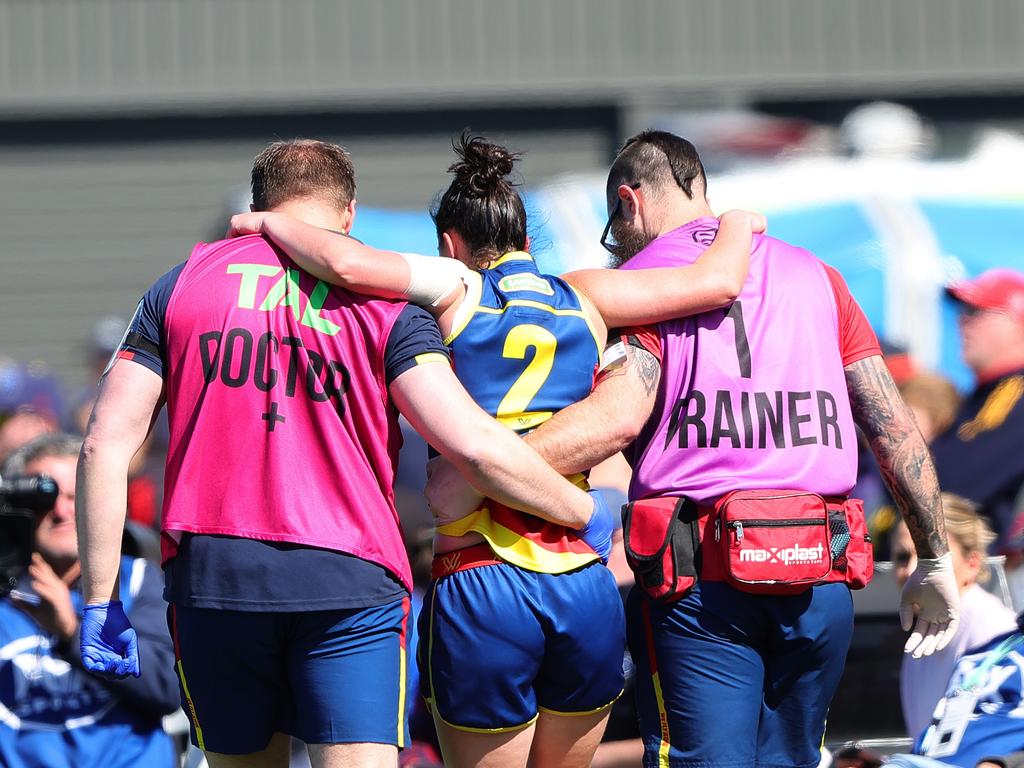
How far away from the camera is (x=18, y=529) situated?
384cm

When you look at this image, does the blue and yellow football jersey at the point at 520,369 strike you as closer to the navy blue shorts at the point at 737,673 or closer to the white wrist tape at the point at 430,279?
the white wrist tape at the point at 430,279

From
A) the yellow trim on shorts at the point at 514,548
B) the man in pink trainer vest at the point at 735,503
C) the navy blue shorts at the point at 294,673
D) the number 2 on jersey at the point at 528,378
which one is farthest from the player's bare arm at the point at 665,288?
the navy blue shorts at the point at 294,673

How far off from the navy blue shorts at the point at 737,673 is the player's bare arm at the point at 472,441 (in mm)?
505

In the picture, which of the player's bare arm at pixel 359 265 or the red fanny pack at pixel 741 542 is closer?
the player's bare arm at pixel 359 265

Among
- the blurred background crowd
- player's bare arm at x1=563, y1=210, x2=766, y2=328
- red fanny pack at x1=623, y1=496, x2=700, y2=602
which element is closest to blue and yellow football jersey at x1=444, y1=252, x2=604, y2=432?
player's bare arm at x1=563, y1=210, x2=766, y2=328

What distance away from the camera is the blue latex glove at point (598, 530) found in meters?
3.34

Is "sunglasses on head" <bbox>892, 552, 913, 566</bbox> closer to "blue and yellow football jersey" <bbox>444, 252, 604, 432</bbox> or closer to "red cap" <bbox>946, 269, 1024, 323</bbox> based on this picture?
"blue and yellow football jersey" <bbox>444, 252, 604, 432</bbox>

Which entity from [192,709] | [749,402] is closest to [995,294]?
[749,402]

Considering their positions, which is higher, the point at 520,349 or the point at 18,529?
the point at 520,349

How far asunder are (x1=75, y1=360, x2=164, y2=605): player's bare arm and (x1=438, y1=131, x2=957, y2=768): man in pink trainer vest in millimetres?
892

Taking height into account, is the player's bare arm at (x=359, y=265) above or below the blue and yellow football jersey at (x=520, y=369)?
above

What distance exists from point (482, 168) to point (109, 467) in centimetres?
111

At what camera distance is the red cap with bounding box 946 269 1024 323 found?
6.71 m

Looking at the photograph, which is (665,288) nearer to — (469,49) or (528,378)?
(528,378)
